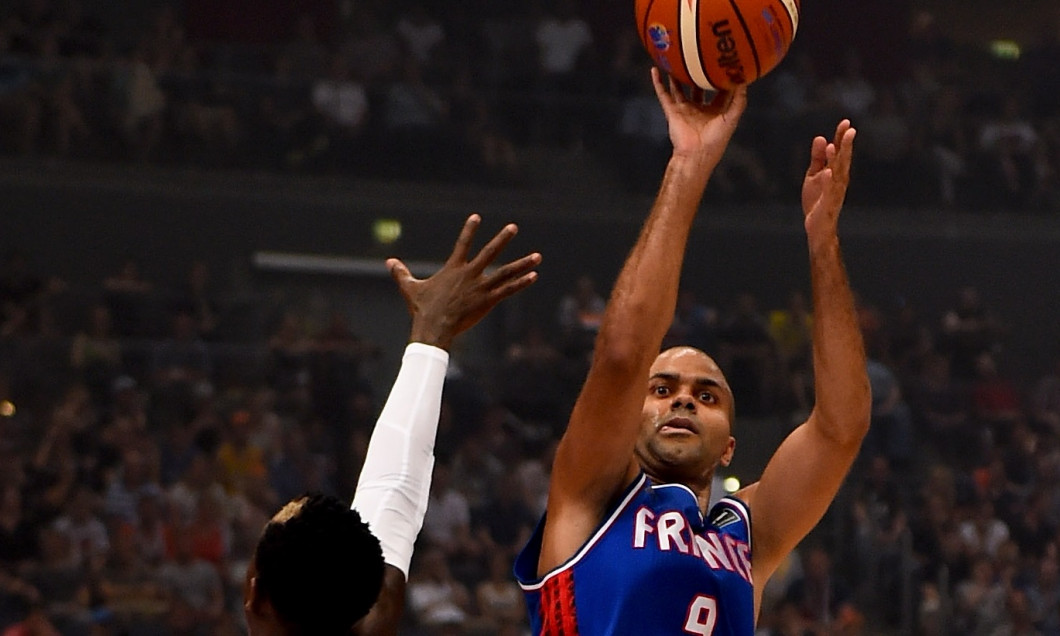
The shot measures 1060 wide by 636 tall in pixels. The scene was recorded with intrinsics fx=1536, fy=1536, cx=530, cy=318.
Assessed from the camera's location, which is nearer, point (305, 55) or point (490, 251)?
point (490, 251)

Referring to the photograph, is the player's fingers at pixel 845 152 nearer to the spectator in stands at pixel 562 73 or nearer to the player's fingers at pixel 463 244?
the player's fingers at pixel 463 244

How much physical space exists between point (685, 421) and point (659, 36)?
2.89ft

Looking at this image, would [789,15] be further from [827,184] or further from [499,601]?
[499,601]

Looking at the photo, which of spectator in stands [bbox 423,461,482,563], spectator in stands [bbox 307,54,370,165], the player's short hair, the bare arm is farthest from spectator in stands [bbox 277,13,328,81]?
the player's short hair

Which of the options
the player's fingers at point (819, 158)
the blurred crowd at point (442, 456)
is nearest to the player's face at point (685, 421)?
the player's fingers at point (819, 158)

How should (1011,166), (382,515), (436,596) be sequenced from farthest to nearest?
→ 1. (1011,166)
2. (436,596)
3. (382,515)

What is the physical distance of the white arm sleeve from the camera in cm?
219

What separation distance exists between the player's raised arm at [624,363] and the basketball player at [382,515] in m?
0.45

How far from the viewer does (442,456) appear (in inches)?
408

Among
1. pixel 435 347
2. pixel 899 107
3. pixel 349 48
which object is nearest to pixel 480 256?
pixel 435 347

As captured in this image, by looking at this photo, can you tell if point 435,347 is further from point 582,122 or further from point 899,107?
point 899,107

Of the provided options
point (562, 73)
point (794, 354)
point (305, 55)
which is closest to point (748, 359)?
point (794, 354)

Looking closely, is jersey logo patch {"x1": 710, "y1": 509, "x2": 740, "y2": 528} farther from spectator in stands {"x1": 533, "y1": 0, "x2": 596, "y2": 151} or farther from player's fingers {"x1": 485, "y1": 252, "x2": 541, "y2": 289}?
spectator in stands {"x1": 533, "y1": 0, "x2": 596, "y2": 151}

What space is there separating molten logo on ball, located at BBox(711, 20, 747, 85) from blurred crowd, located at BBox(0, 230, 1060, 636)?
5.93 m
